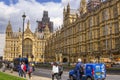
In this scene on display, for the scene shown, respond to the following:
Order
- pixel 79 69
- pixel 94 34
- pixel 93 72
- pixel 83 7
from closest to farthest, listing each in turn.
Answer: pixel 93 72, pixel 79 69, pixel 94 34, pixel 83 7

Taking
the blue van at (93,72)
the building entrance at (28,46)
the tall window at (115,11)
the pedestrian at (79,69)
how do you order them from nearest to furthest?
the blue van at (93,72) → the pedestrian at (79,69) → the tall window at (115,11) → the building entrance at (28,46)

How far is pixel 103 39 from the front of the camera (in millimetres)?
73500

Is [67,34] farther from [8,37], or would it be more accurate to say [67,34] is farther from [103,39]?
[8,37]

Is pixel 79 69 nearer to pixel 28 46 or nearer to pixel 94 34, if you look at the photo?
pixel 94 34

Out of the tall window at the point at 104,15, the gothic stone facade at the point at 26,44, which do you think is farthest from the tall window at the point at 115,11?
the gothic stone facade at the point at 26,44

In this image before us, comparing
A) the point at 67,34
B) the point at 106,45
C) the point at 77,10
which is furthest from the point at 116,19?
the point at 77,10

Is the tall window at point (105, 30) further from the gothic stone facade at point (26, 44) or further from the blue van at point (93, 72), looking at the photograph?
the gothic stone facade at point (26, 44)

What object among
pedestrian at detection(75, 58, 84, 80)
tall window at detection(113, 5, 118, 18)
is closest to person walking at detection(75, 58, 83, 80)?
pedestrian at detection(75, 58, 84, 80)

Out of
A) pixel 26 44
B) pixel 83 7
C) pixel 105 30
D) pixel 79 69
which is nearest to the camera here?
pixel 79 69

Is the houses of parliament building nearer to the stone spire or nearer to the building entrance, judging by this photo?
the stone spire

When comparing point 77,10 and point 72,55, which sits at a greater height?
point 77,10

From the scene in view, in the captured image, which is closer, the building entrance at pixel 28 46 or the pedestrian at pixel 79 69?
the pedestrian at pixel 79 69

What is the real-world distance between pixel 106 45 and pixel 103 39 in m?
3.07

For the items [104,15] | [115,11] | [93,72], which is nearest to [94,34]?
[104,15]
